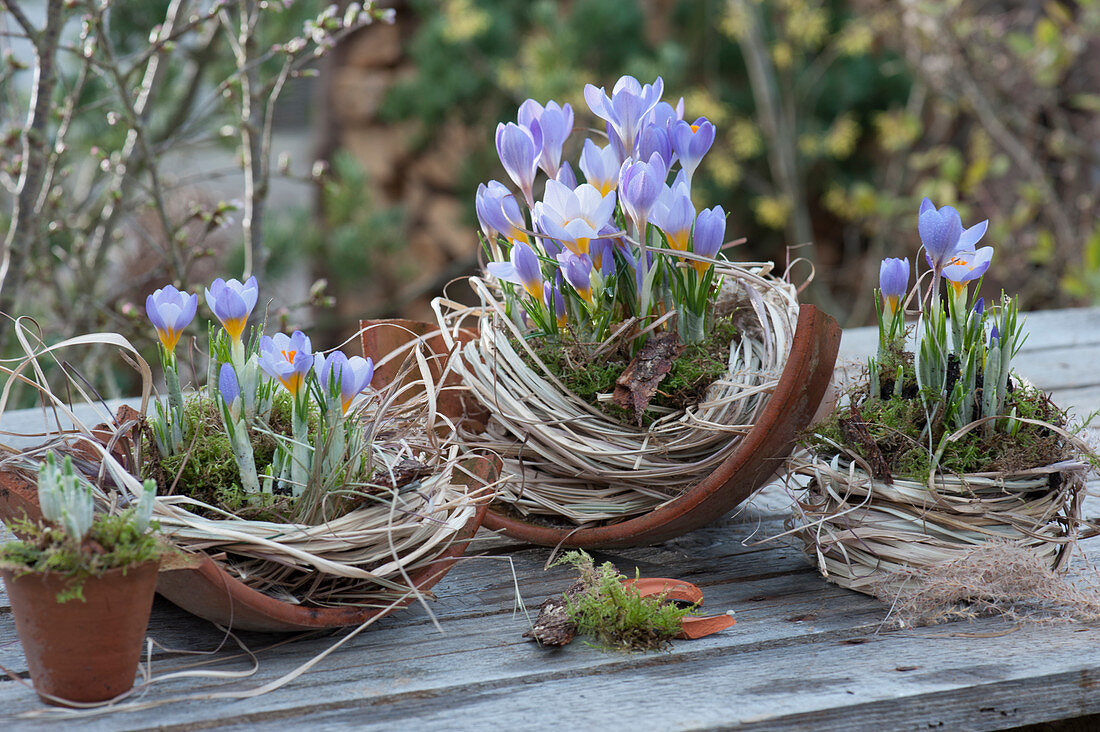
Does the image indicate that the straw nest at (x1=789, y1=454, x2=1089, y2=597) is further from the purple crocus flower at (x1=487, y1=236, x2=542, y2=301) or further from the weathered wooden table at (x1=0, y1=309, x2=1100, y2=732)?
the purple crocus flower at (x1=487, y1=236, x2=542, y2=301)

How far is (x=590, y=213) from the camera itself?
84cm

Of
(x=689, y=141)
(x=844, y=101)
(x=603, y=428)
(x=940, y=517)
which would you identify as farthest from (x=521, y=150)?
(x=844, y=101)

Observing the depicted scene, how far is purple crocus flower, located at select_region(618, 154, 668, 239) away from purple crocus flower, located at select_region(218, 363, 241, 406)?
13.3 inches

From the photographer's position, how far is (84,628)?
25.2 inches

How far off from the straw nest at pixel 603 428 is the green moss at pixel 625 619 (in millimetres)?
136

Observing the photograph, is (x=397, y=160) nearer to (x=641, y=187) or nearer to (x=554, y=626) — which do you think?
(x=641, y=187)

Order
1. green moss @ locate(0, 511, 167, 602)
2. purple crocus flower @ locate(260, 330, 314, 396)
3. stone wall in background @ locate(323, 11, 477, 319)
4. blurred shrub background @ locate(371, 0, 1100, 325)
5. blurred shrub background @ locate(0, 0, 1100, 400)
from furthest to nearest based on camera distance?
stone wall in background @ locate(323, 11, 477, 319)
blurred shrub background @ locate(371, 0, 1100, 325)
blurred shrub background @ locate(0, 0, 1100, 400)
purple crocus flower @ locate(260, 330, 314, 396)
green moss @ locate(0, 511, 167, 602)

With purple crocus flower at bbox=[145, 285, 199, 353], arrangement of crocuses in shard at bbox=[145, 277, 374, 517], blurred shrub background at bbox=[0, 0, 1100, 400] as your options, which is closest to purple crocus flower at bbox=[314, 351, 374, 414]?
arrangement of crocuses in shard at bbox=[145, 277, 374, 517]

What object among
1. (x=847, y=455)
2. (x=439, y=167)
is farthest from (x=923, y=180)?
(x=847, y=455)

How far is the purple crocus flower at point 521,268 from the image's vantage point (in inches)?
34.4

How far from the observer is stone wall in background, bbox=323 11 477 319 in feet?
14.8

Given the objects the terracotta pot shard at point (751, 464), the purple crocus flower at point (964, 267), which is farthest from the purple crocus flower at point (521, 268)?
the purple crocus flower at point (964, 267)

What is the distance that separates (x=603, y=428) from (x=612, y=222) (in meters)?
0.18

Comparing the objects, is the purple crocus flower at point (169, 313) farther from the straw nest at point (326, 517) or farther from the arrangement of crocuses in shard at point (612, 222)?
the arrangement of crocuses in shard at point (612, 222)
